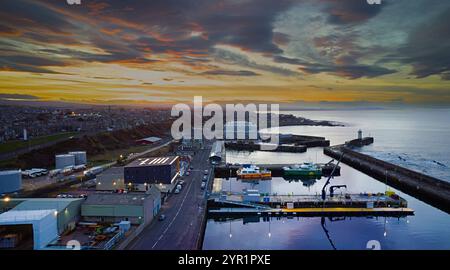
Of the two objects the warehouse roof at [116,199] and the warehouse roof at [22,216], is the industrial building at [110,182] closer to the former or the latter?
the warehouse roof at [116,199]

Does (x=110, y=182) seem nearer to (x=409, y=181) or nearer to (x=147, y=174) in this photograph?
(x=147, y=174)

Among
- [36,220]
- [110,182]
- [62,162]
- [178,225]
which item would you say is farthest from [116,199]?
[62,162]

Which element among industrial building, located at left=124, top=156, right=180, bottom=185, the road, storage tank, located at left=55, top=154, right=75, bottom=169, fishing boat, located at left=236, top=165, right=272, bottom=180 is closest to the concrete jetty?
fishing boat, located at left=236, top=165, right=272, bottom=180

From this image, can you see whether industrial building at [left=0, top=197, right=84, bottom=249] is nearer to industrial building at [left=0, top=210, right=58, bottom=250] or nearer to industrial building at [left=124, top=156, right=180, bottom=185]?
industrial building at [left=0, top=210, right=58, bottom=250]

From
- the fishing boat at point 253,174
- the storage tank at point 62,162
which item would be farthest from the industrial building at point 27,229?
the fishing boat at point 253,174
